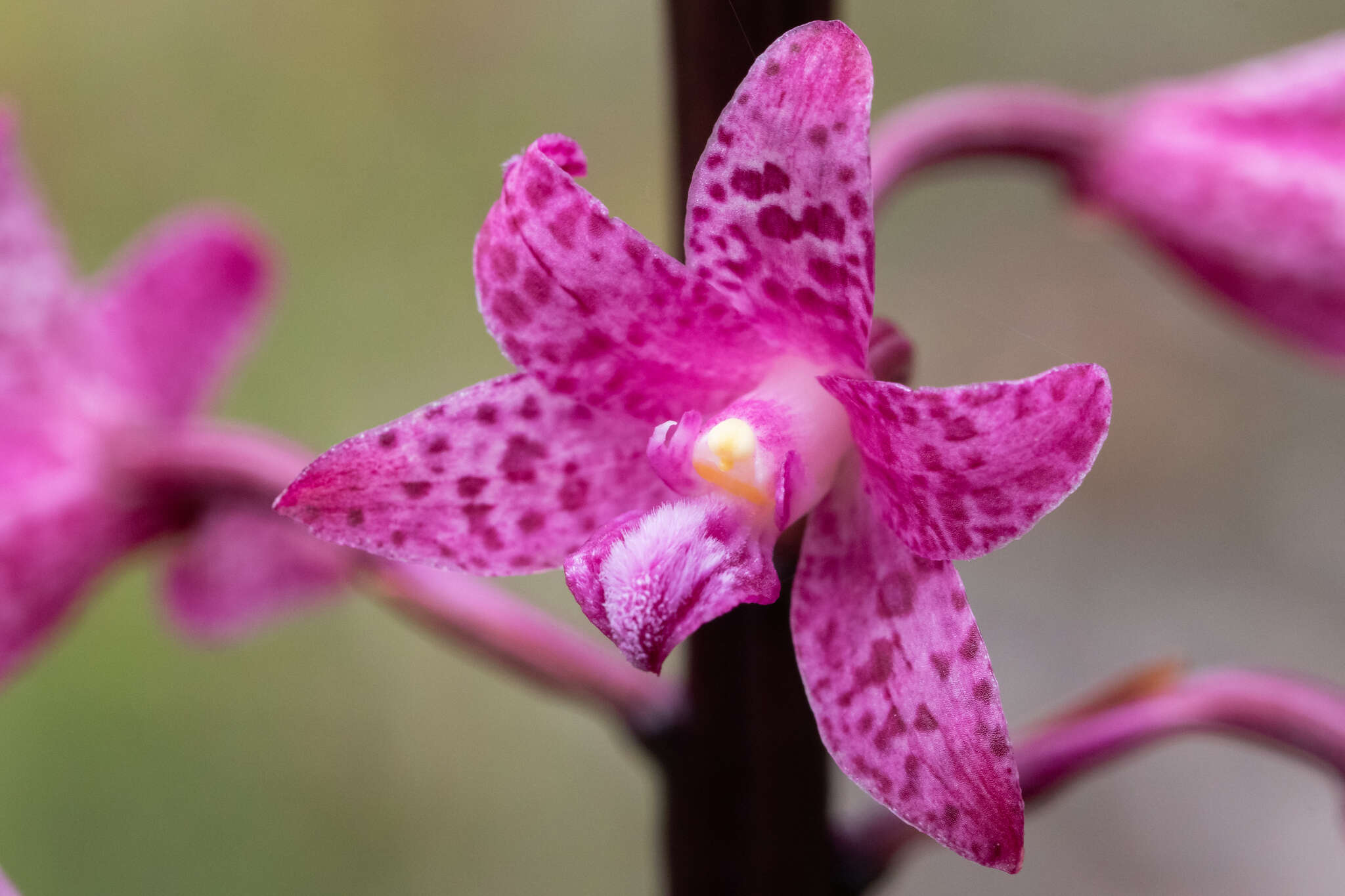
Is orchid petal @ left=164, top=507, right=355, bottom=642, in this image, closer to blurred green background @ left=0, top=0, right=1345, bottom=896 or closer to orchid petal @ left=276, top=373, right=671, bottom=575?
orchid petal @ left=276, top=373, right=671, bottom=575

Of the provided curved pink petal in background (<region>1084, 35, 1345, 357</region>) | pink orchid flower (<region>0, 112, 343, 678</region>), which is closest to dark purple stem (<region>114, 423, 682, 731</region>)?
pink orchid flower (<region>0, 112, 343, 678</region>)

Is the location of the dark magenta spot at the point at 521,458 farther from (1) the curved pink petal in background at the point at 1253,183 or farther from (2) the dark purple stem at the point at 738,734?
(1) the curved pink petal in background at the point at 1253,183

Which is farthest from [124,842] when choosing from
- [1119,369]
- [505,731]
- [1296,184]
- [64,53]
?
[1296,184]

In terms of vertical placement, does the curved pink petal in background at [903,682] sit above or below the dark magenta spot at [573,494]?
below

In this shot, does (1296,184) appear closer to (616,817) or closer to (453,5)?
(616,817)

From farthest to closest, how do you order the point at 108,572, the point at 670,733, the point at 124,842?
the point at 124,842 → the point at 108,572 → the point at 670,733

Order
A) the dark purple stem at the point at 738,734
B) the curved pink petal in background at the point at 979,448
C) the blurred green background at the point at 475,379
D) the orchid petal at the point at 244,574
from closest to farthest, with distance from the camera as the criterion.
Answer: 1. the curved pink petal in background at the point at 979,448
2. the dark purple stem at the point at 738,734
3. the orchid petal at the point at 244,574
4. the blurred green background at the point at 475,379

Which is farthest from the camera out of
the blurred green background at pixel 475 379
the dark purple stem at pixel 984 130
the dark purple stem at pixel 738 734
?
the blurred green background at pixel 475 379

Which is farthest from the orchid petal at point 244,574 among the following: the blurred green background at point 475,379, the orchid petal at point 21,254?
the blurred green background at point 475,379
